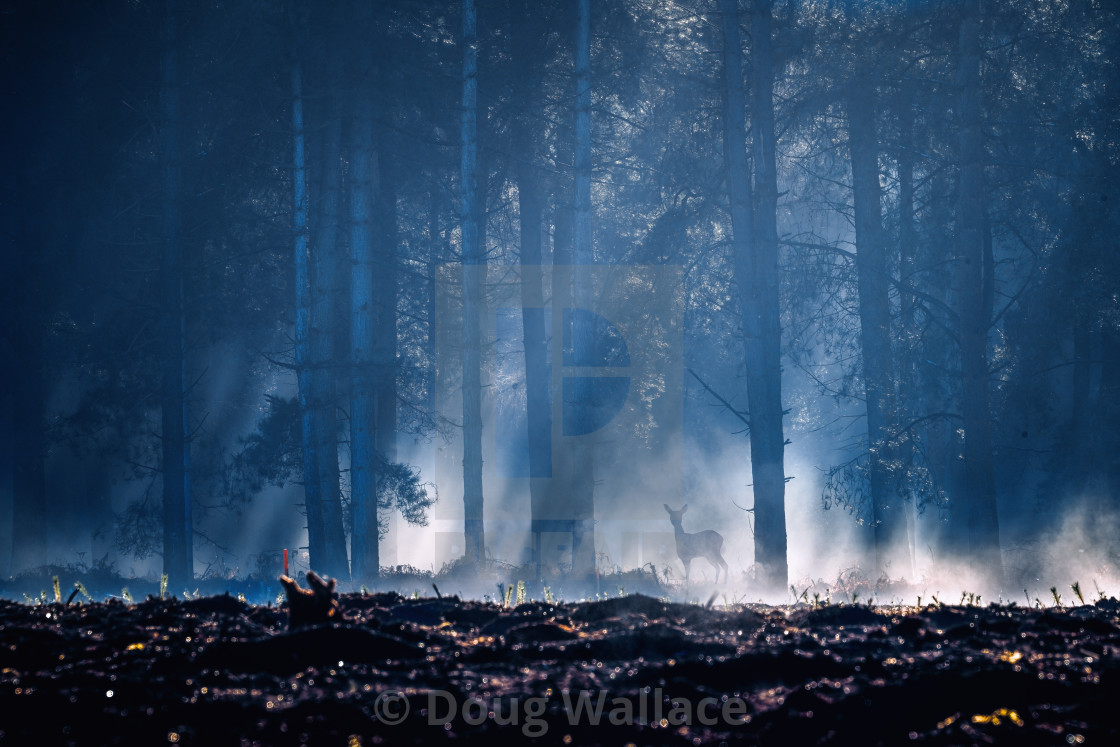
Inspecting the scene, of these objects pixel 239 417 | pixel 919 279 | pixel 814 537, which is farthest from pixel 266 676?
pixel 814 537

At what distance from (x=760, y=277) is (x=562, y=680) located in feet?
38.8

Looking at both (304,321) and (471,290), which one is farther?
(304,321)

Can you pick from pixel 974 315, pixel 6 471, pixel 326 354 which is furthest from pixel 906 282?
pixel 6 471

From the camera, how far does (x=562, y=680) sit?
12.5 ft

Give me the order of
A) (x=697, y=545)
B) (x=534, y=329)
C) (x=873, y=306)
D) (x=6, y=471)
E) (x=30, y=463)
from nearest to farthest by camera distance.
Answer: (x=697, y=545) → (x=873, y=306) → (x=534, y=329) → (x=30, y=463) → (x=6, y=471)

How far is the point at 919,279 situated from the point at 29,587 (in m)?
20.6

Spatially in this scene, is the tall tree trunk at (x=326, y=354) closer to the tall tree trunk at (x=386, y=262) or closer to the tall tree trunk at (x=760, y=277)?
the tall tree trunk at (x=386, y=262)

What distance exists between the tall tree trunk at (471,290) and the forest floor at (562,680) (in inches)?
509

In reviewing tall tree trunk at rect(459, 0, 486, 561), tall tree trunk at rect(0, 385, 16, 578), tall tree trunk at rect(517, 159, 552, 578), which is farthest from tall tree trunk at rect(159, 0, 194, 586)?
tall tree trunk at rect(0, 385, 16, 578)

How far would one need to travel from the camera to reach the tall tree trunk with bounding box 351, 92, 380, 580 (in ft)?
59.9

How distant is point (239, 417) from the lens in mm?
25641

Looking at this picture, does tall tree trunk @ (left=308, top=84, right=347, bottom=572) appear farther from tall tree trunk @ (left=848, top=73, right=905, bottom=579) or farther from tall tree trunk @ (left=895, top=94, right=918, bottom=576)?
tall tree trunk @ (left=895, top=94, right=918, bottom=576)

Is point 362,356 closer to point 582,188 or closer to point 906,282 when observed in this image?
point 582,188

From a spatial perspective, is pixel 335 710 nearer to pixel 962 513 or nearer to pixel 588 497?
pixel 588 497
